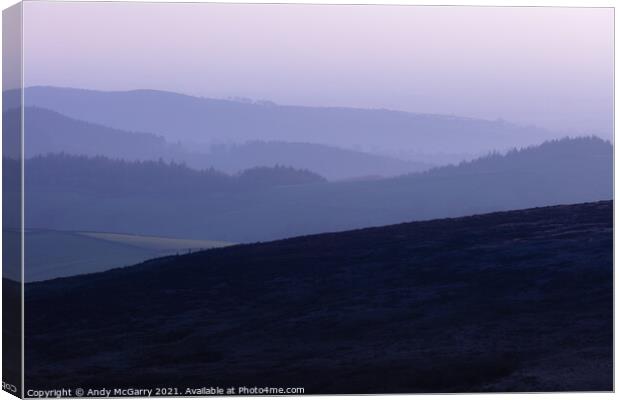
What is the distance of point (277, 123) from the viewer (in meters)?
16.2

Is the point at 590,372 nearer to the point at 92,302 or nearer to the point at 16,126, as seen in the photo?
the point at 92,302

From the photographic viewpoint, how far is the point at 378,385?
15953 mm

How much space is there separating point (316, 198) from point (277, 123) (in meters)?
0.99

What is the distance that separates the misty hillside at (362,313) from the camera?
15.6 metres

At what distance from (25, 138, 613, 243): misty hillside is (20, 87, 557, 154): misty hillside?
13.4 inches

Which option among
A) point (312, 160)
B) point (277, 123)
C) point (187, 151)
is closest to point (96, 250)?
point (187, 151)

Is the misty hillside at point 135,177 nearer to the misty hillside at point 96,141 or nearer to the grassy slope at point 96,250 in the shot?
the misty hillside at point 96,141

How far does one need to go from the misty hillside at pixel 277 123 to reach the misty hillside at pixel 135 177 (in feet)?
1.27

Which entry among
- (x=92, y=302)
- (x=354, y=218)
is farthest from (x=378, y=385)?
(x=92, y=302)

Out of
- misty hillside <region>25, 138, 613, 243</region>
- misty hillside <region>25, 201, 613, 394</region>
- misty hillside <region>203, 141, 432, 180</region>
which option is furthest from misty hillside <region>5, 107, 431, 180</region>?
misty hillside <region>25, 201, 613, 394</region>

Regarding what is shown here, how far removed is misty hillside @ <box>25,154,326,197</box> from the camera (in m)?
15.6

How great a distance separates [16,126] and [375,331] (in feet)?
15.3

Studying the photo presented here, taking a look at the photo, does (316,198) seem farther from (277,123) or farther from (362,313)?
(362,313)

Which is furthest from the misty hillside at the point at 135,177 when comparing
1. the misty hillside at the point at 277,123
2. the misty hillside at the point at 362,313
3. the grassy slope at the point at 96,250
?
the misty hillside at the point at 362,313
